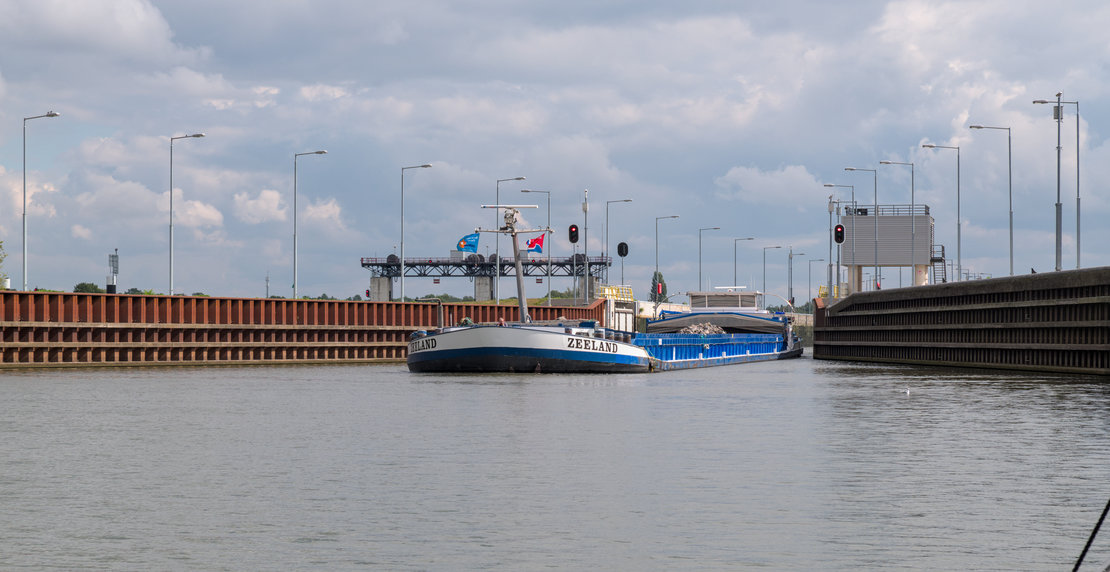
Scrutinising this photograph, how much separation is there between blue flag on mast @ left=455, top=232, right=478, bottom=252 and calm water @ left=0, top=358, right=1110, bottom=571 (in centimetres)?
8456

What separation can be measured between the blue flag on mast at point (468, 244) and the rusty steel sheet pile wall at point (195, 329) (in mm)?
38372

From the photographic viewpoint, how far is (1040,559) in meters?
12.6

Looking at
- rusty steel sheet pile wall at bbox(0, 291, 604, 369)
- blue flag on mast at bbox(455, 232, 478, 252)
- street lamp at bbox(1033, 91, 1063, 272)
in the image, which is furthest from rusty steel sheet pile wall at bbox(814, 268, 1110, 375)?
blue flag on mast at bbox(455, 232, 478, 252)

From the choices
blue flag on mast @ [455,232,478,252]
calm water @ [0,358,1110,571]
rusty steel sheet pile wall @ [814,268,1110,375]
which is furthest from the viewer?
blue flag on mast @ [455,232,478,252]

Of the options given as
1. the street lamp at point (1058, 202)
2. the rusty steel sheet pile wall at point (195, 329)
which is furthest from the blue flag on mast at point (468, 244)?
the street lamp at point (1058, 202)

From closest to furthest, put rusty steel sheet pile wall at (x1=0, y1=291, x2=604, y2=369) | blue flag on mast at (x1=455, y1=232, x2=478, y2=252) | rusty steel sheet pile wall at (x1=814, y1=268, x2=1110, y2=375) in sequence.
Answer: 1. rusty steel sheet pile wall at (x1=814, y1=268, x2=1110, y2=375)
2. rusty steel sheet pile wall at (x1=0, y1=291, x2=604, y2=369)
3. blue flag on mast at (x1=455, y1=232, x2=478, y2=252)

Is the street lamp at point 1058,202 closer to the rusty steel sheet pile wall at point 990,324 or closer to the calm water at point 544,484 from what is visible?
the rusty steel sheet pile wall at point 990,324

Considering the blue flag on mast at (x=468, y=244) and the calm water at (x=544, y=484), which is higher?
the blue flag on mast at (x=468, y=244)

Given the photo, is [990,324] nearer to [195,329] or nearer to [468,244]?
[195,329]

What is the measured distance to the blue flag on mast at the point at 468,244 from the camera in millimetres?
120438

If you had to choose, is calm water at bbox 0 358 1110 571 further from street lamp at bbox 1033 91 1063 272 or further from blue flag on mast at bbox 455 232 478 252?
blue flag on mast at bbox 455 232 478 252

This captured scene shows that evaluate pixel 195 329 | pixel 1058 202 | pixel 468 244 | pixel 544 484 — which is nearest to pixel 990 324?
pixel 1058 202

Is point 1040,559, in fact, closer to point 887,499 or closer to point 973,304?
point 887,499

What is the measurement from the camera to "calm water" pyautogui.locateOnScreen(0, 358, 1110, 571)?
1284 centimetres
